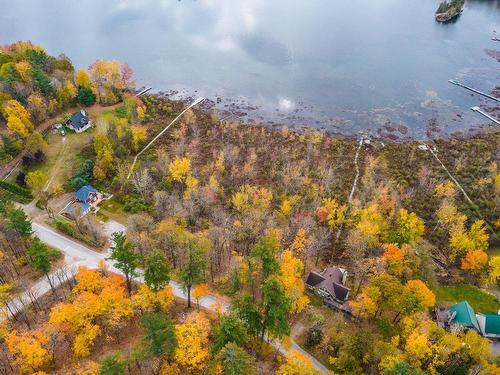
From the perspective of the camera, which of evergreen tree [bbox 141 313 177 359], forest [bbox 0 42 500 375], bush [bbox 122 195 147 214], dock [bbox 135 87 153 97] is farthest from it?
dock [bbox 135 87 153 97]

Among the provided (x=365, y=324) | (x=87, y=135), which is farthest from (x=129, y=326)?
(x=87, y=135)

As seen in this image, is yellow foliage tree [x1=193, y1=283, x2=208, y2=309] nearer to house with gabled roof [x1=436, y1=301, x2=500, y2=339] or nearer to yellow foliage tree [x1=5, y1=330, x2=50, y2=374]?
yellow foliage tree [x1=5, y1=330, x2=50, y2=374]

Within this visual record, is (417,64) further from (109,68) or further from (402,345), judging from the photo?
(402,345)

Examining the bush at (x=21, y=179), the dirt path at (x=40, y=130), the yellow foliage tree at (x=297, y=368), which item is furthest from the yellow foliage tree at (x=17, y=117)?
the yellow foliage tree at (x=297, y=368)

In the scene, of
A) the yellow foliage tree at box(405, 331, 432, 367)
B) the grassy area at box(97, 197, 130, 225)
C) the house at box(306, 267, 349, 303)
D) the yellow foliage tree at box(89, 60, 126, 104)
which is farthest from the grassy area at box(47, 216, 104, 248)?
the yellow foliage tree at box(405, 331, 432, 367)

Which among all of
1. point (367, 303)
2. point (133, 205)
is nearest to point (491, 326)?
point (367, 303)

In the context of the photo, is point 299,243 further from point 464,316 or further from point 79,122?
point 79,122

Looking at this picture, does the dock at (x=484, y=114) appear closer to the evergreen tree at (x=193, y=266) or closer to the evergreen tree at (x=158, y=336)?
the evergreen tree at (x=193, y=266)
